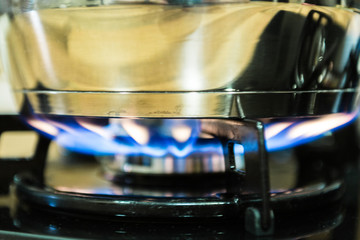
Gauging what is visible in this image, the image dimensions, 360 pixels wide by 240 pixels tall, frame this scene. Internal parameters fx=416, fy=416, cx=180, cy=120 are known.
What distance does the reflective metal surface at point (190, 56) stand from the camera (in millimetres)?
366

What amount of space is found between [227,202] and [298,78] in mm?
137

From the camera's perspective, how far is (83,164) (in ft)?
2.23

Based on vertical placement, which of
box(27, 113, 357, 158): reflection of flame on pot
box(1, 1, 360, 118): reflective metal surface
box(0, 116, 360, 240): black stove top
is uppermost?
box(1, 1, 360, 118): reflective metal surface

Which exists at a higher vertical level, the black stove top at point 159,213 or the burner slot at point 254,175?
the burner slot at point 254,175

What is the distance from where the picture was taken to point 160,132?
443 millimetres

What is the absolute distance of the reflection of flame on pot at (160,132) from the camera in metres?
0.42

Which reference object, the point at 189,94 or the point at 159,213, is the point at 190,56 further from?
the point at 159,213

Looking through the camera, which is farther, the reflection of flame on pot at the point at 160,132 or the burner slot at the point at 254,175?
the reflection of flame on pot at the point at 160,132

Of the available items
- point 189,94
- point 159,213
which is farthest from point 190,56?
point 159,213

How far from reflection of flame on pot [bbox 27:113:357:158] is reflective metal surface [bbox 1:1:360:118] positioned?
22 millimetres

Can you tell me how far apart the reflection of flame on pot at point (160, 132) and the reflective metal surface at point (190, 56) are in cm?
2

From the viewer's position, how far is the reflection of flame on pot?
0.42 metres

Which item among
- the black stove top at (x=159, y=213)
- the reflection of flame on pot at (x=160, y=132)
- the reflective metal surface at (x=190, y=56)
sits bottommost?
the black stove top at (x=159, y=213)

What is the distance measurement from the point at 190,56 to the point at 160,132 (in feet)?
0.34
